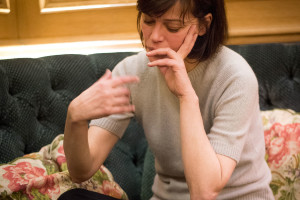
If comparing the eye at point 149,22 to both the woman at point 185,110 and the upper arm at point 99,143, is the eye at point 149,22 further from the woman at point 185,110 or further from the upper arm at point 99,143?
the upper arm at point 99,143

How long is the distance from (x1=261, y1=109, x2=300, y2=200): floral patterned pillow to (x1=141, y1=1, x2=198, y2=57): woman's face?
2.04 ft

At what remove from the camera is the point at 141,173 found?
1608mm

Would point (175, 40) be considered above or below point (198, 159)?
above

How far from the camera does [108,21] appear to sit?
6.24 ft

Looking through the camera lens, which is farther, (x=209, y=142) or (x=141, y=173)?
(x=141, y=173)

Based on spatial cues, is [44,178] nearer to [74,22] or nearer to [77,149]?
[77,149]

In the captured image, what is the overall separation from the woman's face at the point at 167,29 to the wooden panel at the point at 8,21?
887mm

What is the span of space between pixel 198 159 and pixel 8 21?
1.20 meters

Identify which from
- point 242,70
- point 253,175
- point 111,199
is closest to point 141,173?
point 111,199

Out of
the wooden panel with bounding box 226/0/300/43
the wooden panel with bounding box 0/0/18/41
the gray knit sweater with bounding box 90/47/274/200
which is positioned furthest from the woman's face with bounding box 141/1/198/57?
the wooden panel with bounding box 0/0/18/41

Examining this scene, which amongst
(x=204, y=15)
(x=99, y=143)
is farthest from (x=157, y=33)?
(x=99, y=143)

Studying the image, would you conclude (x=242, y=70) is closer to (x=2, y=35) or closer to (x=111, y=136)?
(x=111, y=136)

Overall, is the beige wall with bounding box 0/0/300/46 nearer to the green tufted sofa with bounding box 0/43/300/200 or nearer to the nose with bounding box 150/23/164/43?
the green tufted sofa with bounding box 0/43/300/200

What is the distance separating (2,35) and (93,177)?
847 millimetres
